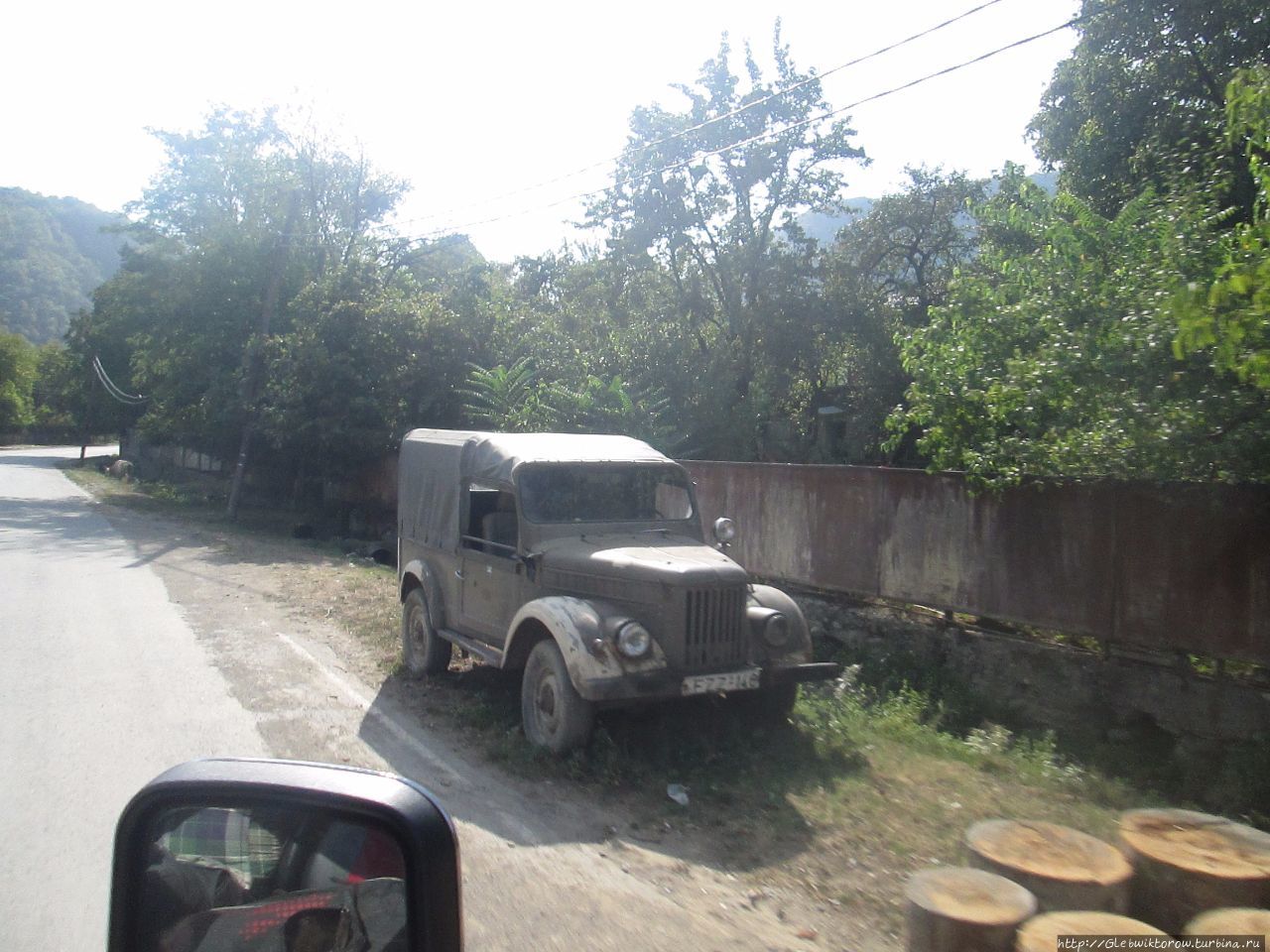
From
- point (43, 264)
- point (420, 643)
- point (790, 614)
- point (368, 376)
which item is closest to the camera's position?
point (790, 614)

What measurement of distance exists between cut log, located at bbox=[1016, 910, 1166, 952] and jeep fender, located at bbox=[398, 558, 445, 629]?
6185 mm

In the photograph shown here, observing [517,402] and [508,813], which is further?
[517,402]

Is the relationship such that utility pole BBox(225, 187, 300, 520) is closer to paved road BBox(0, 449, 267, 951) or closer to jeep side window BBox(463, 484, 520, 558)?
paved road BBox(0, 449, 267, 951)

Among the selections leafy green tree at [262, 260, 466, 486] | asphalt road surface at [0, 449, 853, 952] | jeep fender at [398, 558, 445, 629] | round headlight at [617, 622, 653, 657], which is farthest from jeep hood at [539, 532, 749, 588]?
leafy green tree at [262, 260, 466, 486]

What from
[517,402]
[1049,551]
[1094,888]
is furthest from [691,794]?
[517,402]

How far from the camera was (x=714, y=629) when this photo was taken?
667 centimetres

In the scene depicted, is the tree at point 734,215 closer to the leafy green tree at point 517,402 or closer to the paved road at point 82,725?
the leafy green tree at point 517,402

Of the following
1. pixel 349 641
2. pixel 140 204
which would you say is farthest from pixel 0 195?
pixel 349 641

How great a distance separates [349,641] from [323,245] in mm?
19563

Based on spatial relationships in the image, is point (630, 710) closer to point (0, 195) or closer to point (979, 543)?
point (979, 543)

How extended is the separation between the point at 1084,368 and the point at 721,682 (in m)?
3.63

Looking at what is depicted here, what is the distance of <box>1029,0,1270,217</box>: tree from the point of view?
40.9 feet

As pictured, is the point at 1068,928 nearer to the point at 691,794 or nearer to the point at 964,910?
the point at 964,910

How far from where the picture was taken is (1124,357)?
7148mm
